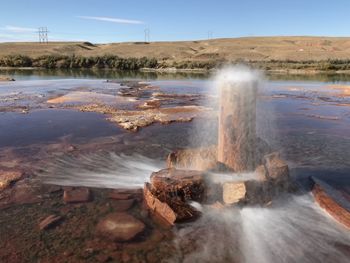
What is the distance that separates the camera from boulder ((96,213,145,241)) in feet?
22.9

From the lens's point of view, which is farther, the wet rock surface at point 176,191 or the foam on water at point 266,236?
the wet rock surface at point 176,191

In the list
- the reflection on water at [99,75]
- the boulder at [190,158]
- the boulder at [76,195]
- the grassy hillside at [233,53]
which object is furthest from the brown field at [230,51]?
the boulder at [76,195]

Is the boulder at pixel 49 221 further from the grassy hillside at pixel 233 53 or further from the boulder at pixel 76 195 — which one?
the grassy hillside at pixel 233 53

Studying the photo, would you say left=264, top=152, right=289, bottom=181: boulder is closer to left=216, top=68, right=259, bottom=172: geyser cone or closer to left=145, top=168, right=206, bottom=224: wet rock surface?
left=216, top=68, right=259, bottom=172: geyser cone

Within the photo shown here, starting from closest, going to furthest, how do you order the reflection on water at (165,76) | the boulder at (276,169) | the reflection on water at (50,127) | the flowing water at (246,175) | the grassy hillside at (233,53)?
→ the flowing water at (246,175) < the boulder at (276,169) < the reflection on water at (50,127) < the reflection on water at (165,76) < the grassy hillside at (233,53)

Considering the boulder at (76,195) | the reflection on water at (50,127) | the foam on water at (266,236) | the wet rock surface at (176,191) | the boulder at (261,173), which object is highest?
the boulder at (261,173)

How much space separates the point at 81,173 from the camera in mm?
10336

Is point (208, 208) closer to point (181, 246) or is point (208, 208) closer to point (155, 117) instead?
point (181, 246)

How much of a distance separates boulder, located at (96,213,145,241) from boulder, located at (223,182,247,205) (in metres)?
1.94

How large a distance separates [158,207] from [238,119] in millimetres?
2724

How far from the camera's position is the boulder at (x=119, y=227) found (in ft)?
22.9

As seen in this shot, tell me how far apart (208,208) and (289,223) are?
1.70 metres

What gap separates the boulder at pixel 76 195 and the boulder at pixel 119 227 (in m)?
1.10

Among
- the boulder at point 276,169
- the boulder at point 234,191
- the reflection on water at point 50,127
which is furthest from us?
the reflection on water at point 50,127
